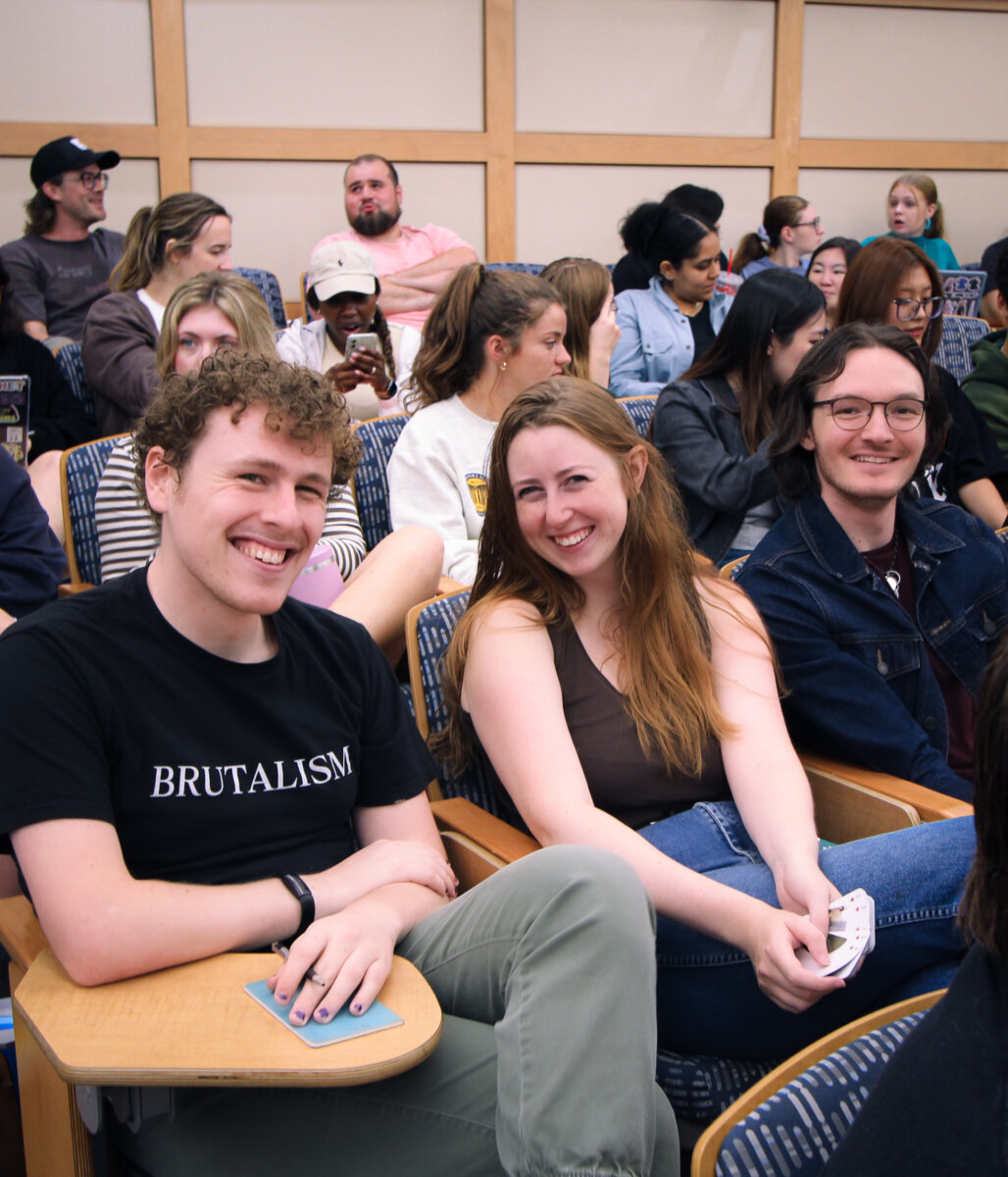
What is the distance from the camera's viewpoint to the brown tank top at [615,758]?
1657 mm

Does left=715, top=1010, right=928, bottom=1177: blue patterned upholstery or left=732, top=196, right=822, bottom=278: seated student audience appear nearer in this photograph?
left=715, top=1010, right=928, bottom=1177: blue patterned upholstery

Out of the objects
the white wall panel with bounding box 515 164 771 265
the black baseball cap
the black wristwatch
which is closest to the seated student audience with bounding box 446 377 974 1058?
the black wristwatch

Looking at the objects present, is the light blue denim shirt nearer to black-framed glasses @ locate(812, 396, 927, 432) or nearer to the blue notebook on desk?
black-framed glasses @ locate(812, 396, 927, 432)

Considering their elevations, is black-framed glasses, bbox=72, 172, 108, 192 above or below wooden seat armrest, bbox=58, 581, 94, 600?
above

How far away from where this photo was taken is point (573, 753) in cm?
160

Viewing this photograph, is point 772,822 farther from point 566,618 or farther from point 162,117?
point 162,117

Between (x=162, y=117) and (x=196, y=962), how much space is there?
17.4ft

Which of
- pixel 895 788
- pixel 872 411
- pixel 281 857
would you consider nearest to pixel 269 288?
pixel 872 411

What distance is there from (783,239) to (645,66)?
1.34 m

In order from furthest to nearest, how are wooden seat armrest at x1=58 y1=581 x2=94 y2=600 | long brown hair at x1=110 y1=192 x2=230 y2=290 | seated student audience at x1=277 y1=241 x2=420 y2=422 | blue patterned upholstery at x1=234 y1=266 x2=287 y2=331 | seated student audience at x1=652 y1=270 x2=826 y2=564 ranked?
blue patterned upholstery at x1=234 y1=266 x2=287 y2=331 < seated student audience at x1=277 y1=241 x2=420 y2=422 < long brown hair at x1=110 y1=192 x2=230 y2=290 < seated student audience at x1=652 y1=270 x2=826 y2=564 < wooden seat armrest at x1=58 y1=581 x2=94 y2=600

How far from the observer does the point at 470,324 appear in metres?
2.82

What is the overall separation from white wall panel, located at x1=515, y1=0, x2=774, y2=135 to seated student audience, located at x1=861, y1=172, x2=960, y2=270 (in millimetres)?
870

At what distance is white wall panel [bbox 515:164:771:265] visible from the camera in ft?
20.8

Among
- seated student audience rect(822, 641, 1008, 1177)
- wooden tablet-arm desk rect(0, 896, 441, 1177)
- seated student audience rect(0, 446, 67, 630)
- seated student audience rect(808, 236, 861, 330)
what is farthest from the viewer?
seated student audience rect(808, 236, 861, 330)
